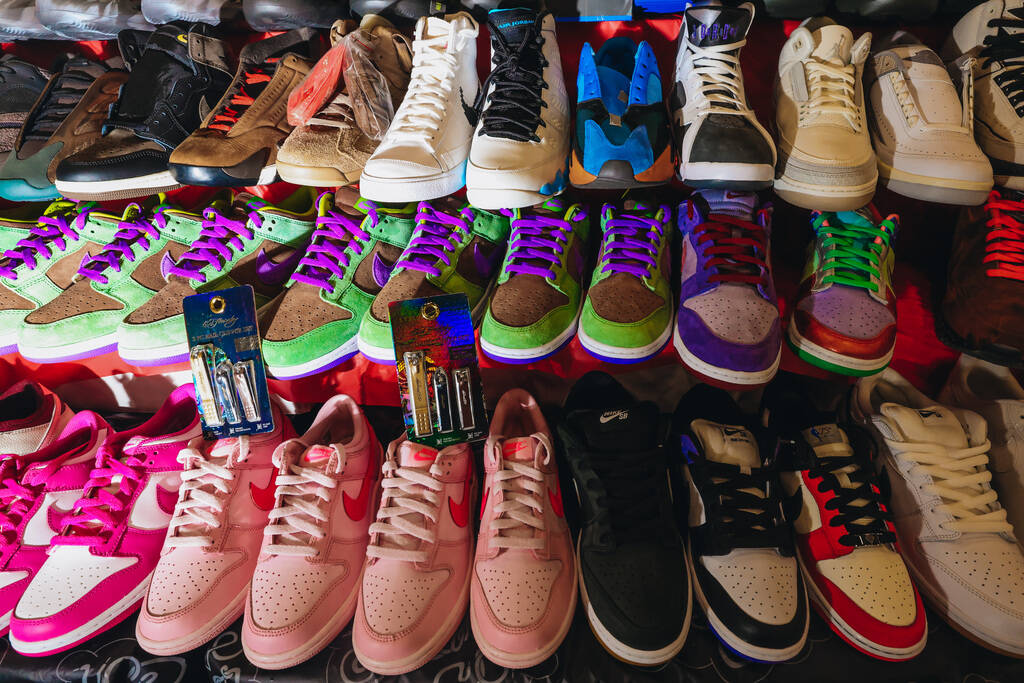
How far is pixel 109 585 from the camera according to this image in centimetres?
93

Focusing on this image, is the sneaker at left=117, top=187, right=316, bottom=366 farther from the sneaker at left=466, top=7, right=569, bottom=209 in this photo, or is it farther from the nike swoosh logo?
the sneaker at left=466, top=7, right=569, bottom=209

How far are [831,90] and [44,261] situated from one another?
6.23 feet

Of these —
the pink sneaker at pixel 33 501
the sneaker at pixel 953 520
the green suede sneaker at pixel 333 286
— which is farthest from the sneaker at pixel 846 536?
the pink sneaker at pixel 33 501

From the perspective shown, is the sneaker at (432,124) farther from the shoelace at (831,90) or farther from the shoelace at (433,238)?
the shoelace at (831,90)

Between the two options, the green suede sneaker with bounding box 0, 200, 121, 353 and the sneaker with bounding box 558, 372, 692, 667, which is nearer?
the sneaker with bounding box 558, 372, 692, 667

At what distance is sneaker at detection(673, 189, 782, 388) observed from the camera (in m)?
0.90

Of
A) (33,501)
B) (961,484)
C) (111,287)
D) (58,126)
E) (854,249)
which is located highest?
(58,126)

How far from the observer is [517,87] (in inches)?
40.6

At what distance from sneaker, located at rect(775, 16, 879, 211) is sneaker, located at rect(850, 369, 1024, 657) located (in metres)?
0.43

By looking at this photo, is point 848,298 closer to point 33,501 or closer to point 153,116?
point 153,116

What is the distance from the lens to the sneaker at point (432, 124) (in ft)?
3.18

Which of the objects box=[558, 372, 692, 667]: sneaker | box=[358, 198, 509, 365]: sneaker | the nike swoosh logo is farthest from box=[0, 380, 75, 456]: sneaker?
box=[558, 372, 692, 667]: sneaker

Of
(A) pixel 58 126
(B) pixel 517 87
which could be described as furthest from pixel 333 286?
(A) pixel 58 126

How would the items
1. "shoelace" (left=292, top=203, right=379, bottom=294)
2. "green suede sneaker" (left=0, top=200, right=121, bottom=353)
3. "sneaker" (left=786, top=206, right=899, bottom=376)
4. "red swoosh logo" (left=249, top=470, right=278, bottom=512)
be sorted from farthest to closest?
"green suede sneaker" (left=0, top=200, right=121, bottom=353) → "shoelace" (left=292, top=203, right=379, bottom=294) → "red swoosh logo" (left=249, top=470, right=278, bottom=512) → "sneaker" (left=786, top=206, right=899, bottom=376)
